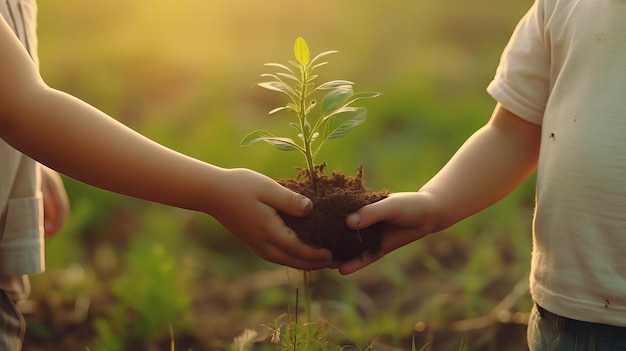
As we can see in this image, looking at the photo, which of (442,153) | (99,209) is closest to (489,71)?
(442,153)

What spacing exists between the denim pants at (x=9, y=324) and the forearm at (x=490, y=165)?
0.99 metres

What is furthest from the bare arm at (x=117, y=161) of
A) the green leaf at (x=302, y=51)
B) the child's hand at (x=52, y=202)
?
the child's hand at (x=52, y=202)

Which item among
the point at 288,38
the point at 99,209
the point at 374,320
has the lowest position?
the point at 374,320

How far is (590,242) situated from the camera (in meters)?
1.65

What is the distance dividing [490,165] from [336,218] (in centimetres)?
50

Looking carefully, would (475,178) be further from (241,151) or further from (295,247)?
(241,151)

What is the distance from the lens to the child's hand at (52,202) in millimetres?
2289

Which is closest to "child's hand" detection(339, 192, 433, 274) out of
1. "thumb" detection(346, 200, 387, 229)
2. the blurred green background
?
"thumb" detection(346, 200, 387, 229)

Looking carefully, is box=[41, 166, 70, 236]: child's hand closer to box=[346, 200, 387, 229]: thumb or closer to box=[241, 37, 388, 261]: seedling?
box=[241, 37, 388, 261]: seedling

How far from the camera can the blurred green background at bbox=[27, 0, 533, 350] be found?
2801 millimetres

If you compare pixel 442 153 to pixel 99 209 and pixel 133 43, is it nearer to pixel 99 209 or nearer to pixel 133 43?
pixel 99 209

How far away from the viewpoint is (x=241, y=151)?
402cm

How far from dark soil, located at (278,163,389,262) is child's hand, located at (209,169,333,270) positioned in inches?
0.8

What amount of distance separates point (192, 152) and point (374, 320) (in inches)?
63.1
